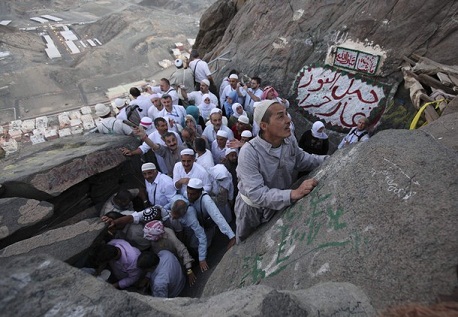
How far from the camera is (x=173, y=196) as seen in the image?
455 cm

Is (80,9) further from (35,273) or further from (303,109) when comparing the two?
(35,273)

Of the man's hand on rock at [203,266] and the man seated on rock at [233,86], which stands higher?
the man seated on rock at [233,86]

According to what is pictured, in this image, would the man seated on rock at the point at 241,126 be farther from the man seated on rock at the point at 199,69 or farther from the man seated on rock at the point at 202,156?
the man seated on rock at the point at 199,69

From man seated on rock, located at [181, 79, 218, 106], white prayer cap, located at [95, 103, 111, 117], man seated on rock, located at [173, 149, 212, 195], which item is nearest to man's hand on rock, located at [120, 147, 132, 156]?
white prayer cap, located at [95, 103, 111, 117]

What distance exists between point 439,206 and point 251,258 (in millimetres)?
1705

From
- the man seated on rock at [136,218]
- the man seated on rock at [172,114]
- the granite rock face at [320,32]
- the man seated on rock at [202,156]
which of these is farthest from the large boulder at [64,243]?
the granite rock face at [320,32]

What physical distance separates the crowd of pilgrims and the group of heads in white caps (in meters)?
0.01

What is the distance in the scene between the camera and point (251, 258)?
10.0 feet

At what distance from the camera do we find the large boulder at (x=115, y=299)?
4.57 feet

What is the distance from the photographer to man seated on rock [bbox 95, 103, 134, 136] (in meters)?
6.11

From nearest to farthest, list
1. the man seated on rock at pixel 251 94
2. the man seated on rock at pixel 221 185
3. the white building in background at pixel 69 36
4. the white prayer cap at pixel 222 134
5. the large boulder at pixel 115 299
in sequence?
1. the large boulder at pixel 115 299
2. the man seated on rock at pixel 221 185
3. the white prayer cap at pixel 222 134
4. the man seated on rock at pixel 251 94
5. the white building in background at pixel 69 36

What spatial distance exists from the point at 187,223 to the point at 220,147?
1.76m

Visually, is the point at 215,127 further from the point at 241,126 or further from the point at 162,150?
the point at 162,150

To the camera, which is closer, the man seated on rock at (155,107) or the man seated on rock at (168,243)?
the man seated on rock at (168,243)
